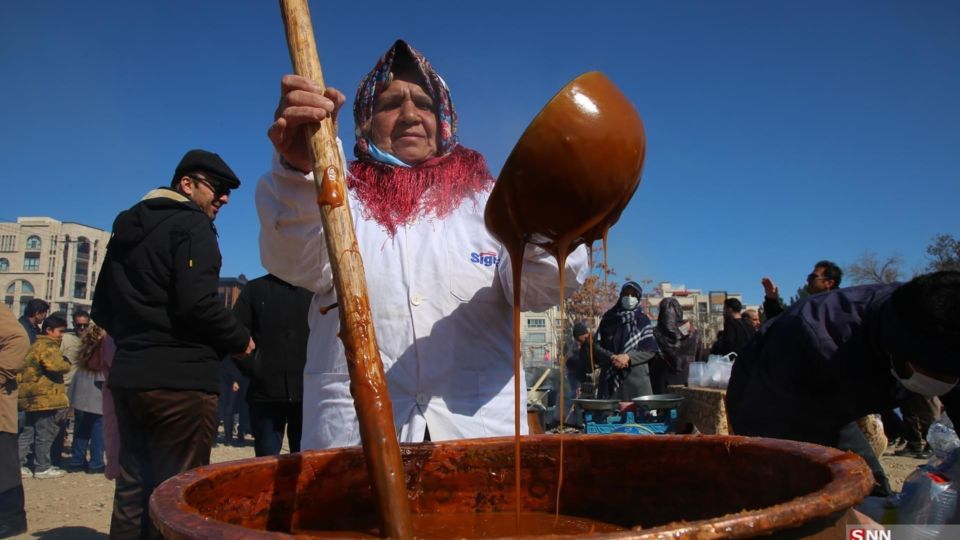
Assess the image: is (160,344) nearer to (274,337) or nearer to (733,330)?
(274,337)

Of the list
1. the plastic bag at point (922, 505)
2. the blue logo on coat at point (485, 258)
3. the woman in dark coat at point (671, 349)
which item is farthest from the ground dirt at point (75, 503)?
the blue logo on coat at point (485, 258)

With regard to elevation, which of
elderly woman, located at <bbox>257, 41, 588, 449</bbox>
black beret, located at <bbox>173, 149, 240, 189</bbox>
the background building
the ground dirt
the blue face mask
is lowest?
the ground dirt

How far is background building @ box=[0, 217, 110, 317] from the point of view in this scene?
5397 centimetres

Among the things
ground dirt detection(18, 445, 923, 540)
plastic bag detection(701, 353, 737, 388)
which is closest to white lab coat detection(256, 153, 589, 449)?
plastic bag detection(701, 353, 737, 388)

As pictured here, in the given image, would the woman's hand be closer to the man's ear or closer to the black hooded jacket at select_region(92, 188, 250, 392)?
the black hooded jacket at select_region(92, 188, 250, 392)

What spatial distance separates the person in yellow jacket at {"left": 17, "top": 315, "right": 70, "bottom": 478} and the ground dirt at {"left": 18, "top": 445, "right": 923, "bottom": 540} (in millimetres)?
308

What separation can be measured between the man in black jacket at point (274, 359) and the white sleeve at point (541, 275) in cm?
300

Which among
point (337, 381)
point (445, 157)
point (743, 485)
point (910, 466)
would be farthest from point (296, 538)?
point (910, 466)

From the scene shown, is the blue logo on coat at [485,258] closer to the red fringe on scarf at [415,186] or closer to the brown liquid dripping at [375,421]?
the red fringe on scarf at [415,186]

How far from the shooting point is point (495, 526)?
139 cm

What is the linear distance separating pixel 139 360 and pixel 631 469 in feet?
8.74

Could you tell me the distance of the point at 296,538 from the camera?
2.20ft

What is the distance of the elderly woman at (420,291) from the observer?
184 cm

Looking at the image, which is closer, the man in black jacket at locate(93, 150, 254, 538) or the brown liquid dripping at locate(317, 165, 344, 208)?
the brown liquid dripping at locate(317, 165, 344, 208)
